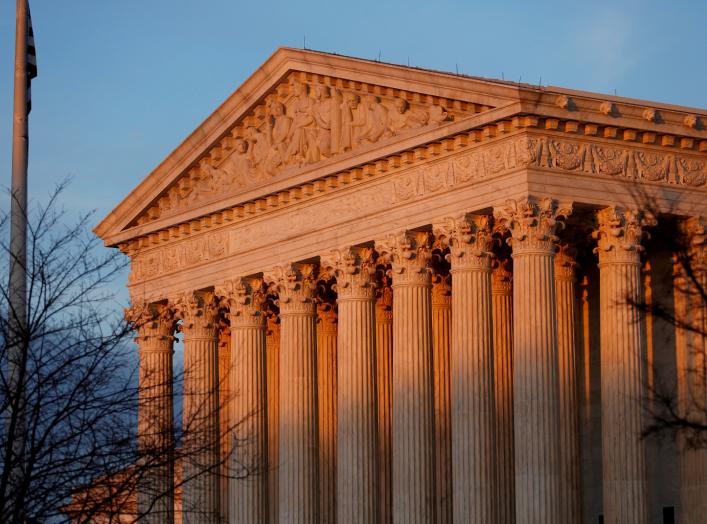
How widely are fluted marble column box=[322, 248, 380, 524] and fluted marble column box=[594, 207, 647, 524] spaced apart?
9.91 metres

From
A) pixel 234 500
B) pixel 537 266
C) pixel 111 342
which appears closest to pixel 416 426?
pixel 537 266

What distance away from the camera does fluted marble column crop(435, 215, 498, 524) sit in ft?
188

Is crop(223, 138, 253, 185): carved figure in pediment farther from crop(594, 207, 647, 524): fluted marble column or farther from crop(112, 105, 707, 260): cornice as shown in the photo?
crop(594, 207, 647, 524): fluted marble column

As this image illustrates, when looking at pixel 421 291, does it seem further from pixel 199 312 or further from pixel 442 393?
pixel 199 312

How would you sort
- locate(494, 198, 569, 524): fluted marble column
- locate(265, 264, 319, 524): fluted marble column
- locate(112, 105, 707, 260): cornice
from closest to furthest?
locate(494, 198, 569, 524): fluted marble column, locate(112, 105, 707, 260): cornice, locate(265, 264, 319, 524): fluted marble column

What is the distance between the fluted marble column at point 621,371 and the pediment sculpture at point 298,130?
6256mm

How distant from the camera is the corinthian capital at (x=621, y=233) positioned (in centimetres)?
5703

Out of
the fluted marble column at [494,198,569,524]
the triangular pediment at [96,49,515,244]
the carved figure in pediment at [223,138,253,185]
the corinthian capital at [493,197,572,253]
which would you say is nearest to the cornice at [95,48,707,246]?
the triangular pediment at [96,49,515,244]

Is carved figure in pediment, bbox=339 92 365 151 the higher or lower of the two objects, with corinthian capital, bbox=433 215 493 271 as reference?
higher

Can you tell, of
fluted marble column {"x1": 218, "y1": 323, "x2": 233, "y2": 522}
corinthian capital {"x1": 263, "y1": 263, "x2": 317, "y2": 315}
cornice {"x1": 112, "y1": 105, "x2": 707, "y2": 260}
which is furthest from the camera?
fluted marble column {"x1": 218, "y1": 323, "x2": 233, "y2": 522}

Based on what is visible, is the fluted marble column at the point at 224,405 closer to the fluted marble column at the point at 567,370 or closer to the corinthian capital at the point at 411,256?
the corinthian capital at the point at 411,256

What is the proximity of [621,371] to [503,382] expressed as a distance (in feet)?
22.4

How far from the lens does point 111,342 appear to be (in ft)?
127

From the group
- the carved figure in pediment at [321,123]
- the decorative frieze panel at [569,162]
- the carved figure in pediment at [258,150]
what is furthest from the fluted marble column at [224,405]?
the decorative frieze panel at [569,162]
